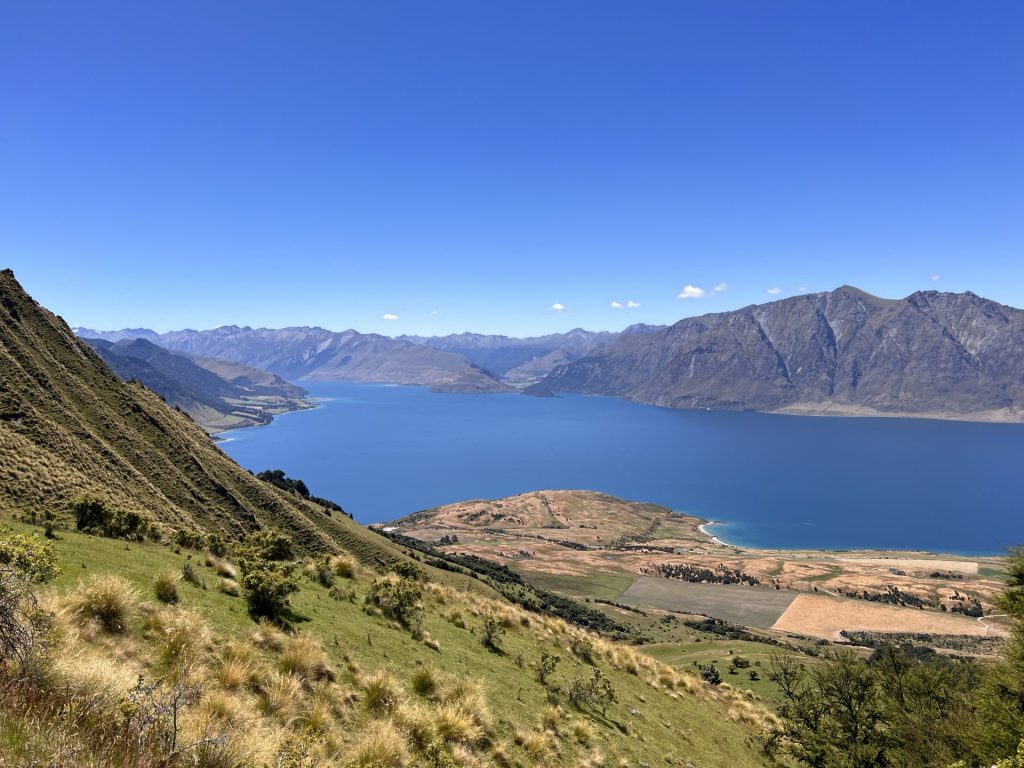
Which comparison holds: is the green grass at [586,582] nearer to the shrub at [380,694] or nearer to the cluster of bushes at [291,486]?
the cluster of bushes at [291,486]

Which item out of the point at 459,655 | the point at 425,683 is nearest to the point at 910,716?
the point at 459,655

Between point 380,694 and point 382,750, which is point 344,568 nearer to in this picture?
point 380,694

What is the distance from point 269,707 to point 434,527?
553 feet

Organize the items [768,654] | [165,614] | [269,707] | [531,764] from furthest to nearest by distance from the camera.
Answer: [768,654], [531,764], [165,614], [269,707]

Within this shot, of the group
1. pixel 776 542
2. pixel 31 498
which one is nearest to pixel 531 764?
pixel 31 498

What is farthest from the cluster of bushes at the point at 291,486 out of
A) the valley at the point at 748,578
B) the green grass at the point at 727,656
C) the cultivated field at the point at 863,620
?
the cultivated field at the point at 863,620

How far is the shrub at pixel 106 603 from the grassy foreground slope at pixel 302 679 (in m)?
0.02

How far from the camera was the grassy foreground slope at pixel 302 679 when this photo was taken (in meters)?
5.79

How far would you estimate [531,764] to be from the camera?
1098 centimetres

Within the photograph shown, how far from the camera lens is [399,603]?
1738 centimetres

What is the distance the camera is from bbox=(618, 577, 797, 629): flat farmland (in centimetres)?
10838

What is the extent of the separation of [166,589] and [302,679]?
4.36 meters

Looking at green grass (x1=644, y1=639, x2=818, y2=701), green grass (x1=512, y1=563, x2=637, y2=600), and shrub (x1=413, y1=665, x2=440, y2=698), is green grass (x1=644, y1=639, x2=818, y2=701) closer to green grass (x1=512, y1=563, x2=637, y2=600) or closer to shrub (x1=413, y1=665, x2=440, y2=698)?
shrub (x1=413, y1=665, x2=440, y2=698)

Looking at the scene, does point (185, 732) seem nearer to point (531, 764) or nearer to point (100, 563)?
point (531, 764)
